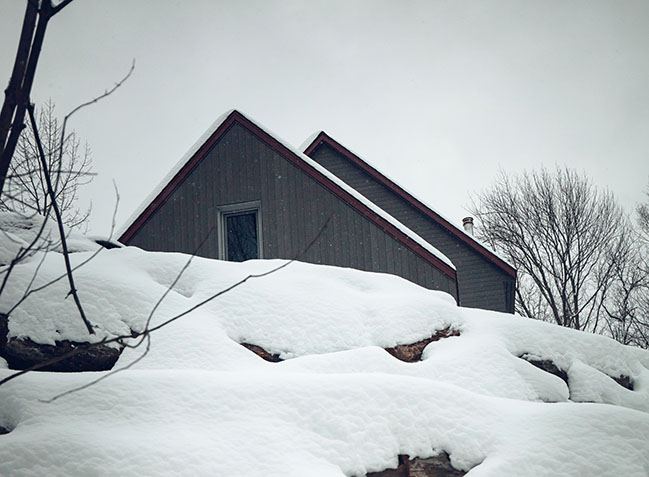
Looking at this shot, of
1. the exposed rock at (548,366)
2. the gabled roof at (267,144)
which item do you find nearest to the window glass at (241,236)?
the gabled roof at (267,144)

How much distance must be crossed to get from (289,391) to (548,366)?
3536 millimetres

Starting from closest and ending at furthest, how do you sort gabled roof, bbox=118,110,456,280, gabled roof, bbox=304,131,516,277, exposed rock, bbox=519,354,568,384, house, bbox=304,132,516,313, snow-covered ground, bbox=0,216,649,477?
snow-covered ground, bbox=0,216,649,477
exposed rock, bbox=519,354,568,384
gabled roof, bbox=118,110,456,280
gabled roof, bbox=304,131,516,277
house, bbox=304,132,516,313

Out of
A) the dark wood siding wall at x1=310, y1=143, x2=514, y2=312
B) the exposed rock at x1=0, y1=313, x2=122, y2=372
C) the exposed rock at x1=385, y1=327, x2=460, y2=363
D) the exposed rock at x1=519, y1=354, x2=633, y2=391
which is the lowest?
the exposed rock at x1=519, y1=354, x2=633, y2=391

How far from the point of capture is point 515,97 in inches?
2116

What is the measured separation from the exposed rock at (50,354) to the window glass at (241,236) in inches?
249

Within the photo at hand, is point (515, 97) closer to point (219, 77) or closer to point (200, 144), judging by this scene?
point (219, 77)

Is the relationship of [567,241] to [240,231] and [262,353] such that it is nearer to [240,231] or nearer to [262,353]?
[240,231]

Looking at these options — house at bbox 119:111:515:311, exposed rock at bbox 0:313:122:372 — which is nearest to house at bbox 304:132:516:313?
house at bbox 119:111:515:311

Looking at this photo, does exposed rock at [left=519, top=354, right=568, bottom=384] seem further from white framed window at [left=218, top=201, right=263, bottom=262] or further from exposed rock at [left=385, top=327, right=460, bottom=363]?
white framed window at [left=218, top=201, right=263, bottom=262]

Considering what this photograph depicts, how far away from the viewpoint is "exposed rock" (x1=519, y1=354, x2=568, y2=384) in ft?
17.9

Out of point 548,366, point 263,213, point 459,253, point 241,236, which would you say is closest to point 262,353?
point 548,366

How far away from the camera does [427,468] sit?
A: 10.4ft

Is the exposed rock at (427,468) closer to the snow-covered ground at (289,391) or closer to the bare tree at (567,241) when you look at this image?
the snow-covered ground at (289,391)

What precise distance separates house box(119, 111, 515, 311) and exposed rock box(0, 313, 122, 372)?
226 inches
